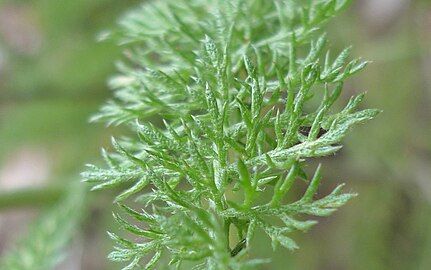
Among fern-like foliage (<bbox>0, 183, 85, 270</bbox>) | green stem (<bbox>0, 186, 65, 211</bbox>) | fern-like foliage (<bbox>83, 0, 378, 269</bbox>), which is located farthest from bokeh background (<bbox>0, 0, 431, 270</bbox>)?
fern-like foliage (<bbox>83, 0, 378, 269</bbox>)

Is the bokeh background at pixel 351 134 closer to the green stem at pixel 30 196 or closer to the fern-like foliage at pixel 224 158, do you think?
the green stem at pixel 30 196

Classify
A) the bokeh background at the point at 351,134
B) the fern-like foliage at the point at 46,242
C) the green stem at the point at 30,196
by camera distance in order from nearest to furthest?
1. the fern-like foliage at the point at 46,242
2. the green stem at the point at 30,196
3. the bokeh background at the point at 351,134

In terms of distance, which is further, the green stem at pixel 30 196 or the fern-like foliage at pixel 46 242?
the green stem at pixel 30 196

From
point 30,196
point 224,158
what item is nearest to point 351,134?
point 30,196

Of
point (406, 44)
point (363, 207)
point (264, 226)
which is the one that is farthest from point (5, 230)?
point (264, 226)

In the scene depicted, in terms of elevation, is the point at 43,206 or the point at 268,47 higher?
the point at 43,206

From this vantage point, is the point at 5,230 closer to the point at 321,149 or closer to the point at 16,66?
the point at 16,66

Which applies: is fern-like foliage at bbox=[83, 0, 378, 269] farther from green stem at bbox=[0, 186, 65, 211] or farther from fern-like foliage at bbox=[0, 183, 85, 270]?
green stem at bbox=[0, 186, 65, 211]

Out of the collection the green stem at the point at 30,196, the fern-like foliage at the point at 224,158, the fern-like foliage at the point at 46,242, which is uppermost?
the green stem at the point at 30,196

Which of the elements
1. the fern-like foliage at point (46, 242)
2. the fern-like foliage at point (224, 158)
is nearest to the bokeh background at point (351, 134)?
the fern-like foliage at point (46, 242)
